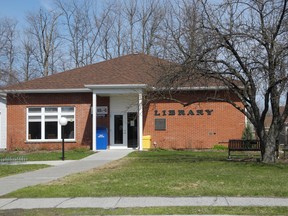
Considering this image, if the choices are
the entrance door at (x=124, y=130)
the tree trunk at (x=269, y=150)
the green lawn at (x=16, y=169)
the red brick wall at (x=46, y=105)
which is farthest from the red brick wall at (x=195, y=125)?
the green lawn at (x=16, y=169)

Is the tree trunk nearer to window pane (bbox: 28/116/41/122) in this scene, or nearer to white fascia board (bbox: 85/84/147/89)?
white fascia board (bbox: 85/84/147/89)

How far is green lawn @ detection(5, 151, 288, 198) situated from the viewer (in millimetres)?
10914

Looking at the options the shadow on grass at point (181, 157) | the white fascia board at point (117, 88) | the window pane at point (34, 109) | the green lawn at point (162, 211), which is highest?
the white fascia board at point (117, 88)

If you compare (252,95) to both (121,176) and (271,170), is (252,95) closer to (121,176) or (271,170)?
(271,170)

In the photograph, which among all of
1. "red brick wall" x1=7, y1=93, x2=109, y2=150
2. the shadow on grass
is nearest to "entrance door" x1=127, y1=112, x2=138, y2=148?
"red brick wall" x1=7, y1=93, x2=109, y2=150

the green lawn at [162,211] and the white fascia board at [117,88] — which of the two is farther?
the white fascia board at [117,88]

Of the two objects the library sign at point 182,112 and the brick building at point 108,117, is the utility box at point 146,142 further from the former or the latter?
the library sign at point 182,112

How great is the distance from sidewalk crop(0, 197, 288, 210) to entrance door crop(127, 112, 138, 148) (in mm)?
17791

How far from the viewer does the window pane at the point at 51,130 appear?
28500mm

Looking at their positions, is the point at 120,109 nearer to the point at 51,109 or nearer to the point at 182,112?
the point at 182,112

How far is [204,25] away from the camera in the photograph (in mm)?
17016

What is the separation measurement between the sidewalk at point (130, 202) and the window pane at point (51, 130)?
59.8 ft

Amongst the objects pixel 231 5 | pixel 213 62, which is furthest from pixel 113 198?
pixel 231 5

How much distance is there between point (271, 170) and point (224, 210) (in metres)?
6.63
